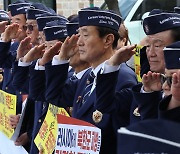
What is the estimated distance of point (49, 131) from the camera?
13.4 feet

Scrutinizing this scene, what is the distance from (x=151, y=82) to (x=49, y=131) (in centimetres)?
133

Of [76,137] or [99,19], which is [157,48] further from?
[76,137]

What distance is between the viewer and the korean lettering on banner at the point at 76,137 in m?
3.38

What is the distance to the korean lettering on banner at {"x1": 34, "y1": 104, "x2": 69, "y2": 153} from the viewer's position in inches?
157

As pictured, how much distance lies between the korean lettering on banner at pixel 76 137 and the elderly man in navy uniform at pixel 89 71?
4cm

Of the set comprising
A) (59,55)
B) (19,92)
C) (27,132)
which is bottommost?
(27,132)

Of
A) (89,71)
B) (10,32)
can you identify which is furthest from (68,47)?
(10,32)

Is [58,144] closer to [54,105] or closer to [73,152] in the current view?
[73,152]

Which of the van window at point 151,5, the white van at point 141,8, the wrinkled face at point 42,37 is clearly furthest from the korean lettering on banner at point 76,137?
the van window at point 151,5

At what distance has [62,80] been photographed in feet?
13.1

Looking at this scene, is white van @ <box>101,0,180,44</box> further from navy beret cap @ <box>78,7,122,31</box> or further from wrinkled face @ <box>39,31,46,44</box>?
navy beret cap @ <box>78,7,122,31</box>

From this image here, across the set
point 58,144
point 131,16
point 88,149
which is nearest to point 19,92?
point 58,144

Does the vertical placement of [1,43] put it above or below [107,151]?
above

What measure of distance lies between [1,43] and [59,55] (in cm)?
155
